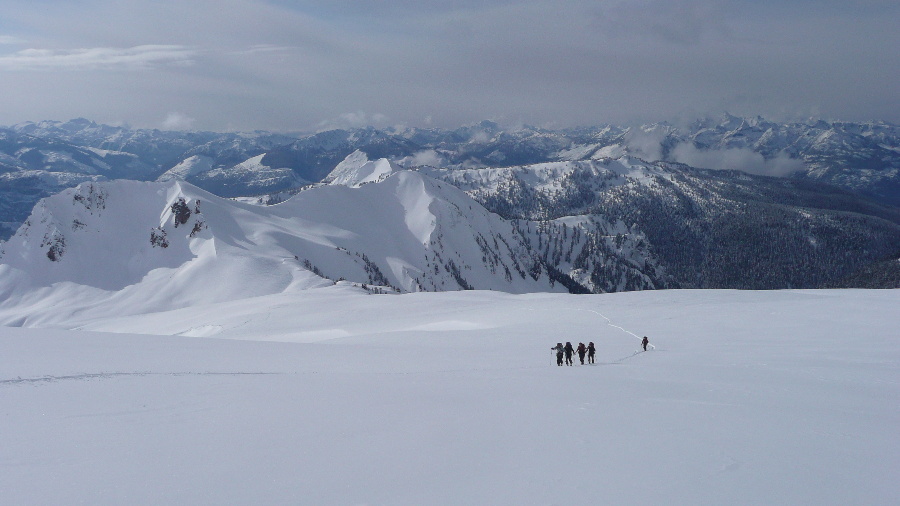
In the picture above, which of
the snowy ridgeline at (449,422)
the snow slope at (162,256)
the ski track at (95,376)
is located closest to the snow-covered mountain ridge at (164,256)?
the snow slope at (162,256)

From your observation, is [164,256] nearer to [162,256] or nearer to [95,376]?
[162,256]

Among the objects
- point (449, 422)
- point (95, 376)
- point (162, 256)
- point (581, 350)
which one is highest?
point (449, 422)

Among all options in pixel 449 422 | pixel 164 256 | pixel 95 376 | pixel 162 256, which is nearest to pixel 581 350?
pixel 449 422

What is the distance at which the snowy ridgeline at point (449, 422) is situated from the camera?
26.9ft

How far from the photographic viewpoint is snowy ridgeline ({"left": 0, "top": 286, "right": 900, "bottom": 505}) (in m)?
8.19

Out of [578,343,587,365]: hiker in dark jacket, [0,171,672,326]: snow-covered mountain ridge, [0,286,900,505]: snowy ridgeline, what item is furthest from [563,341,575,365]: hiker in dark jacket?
[0,171,672,326]: snow-covered mountain ridge

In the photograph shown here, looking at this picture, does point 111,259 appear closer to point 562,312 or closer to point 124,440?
point 562,312

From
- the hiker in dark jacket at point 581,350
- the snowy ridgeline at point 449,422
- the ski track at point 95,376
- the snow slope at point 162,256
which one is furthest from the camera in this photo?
the snow slope at point 162,256

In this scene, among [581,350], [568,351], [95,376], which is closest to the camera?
[95,376]

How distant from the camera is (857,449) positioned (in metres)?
10.1

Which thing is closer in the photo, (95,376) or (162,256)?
(95,376)

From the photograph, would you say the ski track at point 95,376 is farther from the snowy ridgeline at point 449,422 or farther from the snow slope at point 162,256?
the snow slope at point 162,256

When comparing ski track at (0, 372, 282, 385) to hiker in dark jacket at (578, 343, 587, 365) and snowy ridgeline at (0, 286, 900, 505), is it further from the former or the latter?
hiker in dark jacket at (578, 343, 587, 365)

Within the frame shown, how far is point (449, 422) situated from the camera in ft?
38.1
